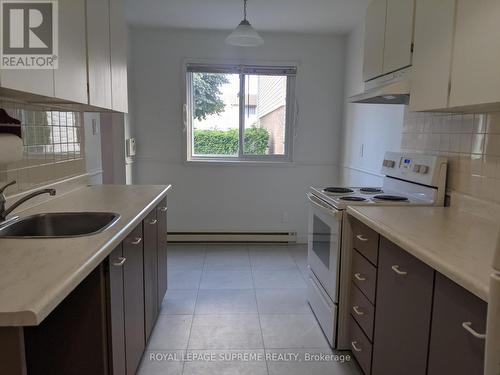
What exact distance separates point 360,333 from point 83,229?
4.93 ft

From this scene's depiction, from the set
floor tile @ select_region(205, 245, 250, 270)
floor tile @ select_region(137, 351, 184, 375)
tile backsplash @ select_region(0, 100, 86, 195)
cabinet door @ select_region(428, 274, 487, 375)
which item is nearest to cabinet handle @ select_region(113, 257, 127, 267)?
tile backsplash @ select_region(0, 100, 86, 195)

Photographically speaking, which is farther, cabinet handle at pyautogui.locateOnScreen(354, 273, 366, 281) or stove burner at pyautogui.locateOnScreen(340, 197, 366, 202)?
stove burner at pyautogui.locateOnScreen(340, 197, 366, 202)

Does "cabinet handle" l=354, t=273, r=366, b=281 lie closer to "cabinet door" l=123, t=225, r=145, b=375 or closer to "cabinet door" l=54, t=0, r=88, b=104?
"cabinet door" l=123, t=225, r=145, b=375

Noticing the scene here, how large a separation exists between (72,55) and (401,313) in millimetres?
1749

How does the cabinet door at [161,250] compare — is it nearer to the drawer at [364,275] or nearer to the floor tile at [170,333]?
the floor tile at [170,333]

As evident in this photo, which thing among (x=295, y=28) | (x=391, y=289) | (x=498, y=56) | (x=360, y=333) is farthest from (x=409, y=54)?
(x=295, y=28)

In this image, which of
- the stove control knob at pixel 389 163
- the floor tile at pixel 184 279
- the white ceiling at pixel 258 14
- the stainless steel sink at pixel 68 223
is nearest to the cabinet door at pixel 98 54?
the stainless steel sink at pixel 68 223

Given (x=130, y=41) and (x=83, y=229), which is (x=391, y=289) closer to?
(x=83, y=229)

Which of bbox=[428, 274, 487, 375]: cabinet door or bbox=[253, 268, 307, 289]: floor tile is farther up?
bbox=[428, 274, 487, 375]: cabinet door

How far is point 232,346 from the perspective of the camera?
229 cm

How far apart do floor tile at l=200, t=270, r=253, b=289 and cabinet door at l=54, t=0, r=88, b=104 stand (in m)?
1.90

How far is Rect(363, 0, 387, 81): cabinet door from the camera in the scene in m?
2.36

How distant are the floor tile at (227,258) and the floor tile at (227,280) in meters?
0.13

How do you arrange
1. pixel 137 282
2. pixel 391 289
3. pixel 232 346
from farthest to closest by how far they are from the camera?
pixel 232 346 < pixel 137 282 < pixel 391 289
